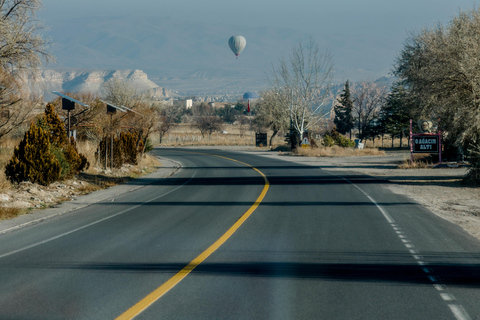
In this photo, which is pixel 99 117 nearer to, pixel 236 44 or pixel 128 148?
pixel 128 148

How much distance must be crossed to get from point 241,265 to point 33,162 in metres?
12.3

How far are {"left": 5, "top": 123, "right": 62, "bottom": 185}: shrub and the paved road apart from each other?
3955mm

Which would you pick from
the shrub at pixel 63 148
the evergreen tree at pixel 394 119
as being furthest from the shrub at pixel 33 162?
the evergreen tree at pixel 394 119

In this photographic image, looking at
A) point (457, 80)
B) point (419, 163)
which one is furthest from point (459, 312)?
point (419, 163)

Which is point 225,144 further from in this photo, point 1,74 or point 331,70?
point 1,74

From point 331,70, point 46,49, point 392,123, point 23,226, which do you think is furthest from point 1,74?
point 392,123

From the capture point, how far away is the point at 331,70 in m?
63.2

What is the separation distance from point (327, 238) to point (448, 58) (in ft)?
52.0

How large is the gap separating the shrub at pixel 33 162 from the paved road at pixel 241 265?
156 inches

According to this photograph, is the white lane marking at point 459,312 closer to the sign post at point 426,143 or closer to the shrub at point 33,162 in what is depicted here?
the shrub at point 33,162

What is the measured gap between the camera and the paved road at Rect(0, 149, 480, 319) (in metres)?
6.17

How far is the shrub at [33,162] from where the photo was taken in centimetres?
1812

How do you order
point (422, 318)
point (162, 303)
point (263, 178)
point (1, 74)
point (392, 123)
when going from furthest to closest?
point (392, 123)
point (263, 178)
point (1, 74)
point (162, 303)
point (422, 318)

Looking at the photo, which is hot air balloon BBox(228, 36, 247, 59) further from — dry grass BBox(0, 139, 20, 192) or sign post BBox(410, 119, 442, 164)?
dry grass BBox(0, 139, 20, 192)
